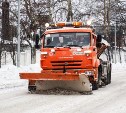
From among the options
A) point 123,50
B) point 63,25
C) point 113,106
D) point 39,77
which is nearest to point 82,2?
point 123,50

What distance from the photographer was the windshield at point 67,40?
17.8 m

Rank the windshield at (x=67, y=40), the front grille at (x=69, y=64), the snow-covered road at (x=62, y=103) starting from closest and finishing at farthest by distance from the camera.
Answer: the snow-covered road at (x=62, y=103) → the front grille at (x=69, y=64) → the windshield at (x=67, y=40)

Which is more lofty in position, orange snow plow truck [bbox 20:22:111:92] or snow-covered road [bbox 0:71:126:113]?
orange snow plow truck [bbox 20:22:111:92]

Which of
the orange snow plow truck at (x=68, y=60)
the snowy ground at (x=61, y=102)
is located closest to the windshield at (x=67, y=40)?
the orange snow plow truck at (x=68, y=60)

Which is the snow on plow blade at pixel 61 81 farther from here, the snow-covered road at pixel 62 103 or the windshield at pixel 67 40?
the windshield at pixel 67 40

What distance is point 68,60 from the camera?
17359 mm

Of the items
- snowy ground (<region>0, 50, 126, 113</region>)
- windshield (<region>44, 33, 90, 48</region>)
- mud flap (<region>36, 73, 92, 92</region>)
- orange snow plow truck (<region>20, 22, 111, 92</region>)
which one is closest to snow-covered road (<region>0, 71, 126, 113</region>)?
snowy ground (<region>0, 50, 126, 113</region>)

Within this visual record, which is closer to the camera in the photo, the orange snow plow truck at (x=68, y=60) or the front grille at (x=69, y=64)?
the orange snow plow truck at (x=68, y=60)

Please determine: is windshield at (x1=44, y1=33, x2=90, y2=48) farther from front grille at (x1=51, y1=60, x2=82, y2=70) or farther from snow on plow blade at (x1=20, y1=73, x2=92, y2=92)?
snow on plow blade at (x1=20, y1=73, x2=92, y2=92)

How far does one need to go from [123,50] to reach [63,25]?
54.5 m

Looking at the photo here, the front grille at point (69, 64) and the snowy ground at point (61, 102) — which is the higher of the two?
the front grille at point (69, 64)

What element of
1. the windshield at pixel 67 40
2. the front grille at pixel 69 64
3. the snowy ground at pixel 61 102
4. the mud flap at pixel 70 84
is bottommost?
the snowy ground at pixel 61 102

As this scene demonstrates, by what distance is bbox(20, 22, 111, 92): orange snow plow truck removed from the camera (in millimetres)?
16406

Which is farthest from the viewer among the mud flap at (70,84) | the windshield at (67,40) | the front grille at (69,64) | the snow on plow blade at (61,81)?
the windshield at (67,40)
